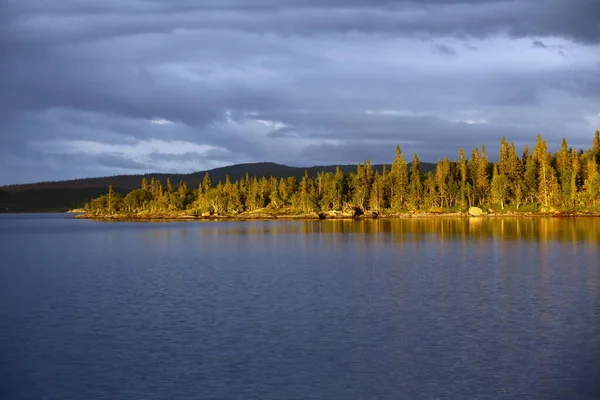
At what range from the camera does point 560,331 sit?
32875mm

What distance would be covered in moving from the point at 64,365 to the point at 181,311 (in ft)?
40.3

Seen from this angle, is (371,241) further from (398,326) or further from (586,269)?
(398,326)

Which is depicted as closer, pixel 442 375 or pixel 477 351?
pixel 442 375

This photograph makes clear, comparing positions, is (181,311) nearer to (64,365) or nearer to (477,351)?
(64,365)

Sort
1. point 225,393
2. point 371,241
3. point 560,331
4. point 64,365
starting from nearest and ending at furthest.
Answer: point 225,393, point 64,365, point 560,331, point 371,241

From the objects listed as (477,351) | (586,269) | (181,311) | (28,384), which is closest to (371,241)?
(586,269)

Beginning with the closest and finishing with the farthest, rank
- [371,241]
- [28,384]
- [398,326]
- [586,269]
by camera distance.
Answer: [28,384] < [398,326] < [586,269] < [371,241]

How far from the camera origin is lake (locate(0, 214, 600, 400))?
83.1ft

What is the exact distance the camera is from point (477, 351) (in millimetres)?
29438

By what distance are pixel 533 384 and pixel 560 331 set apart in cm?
931

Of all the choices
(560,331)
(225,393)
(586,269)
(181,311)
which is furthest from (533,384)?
(586,269)

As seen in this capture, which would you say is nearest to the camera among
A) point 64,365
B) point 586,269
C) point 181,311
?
point 64,365

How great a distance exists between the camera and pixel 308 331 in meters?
34.2

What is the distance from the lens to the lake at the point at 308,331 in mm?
25344
